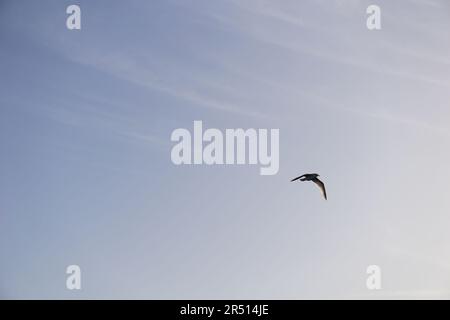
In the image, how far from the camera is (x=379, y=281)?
722 centimetres
